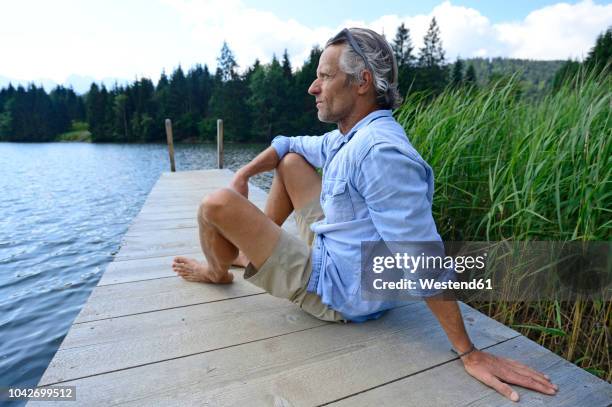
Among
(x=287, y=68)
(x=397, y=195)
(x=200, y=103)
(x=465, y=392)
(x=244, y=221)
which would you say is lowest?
(x=465, y=392)

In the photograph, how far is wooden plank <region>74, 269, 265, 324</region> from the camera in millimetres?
1684

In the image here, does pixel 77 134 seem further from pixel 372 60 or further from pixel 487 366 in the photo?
pixel 487 366

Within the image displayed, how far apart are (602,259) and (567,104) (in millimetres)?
1162

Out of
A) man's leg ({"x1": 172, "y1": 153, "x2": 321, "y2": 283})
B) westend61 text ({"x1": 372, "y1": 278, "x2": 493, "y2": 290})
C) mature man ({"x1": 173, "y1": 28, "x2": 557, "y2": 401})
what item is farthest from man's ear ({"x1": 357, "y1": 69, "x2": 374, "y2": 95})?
westend61 text ({"x1": 372, "y1": 278, "x2": 493, "y2": 290})

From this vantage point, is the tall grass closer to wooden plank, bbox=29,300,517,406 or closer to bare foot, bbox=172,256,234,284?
wooden plank, bbox=29,300,517,406

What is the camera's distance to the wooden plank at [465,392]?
1.10 m

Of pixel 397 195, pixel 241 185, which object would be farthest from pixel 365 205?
pixel 241 185

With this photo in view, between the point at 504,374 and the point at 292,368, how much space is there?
0.71 meters

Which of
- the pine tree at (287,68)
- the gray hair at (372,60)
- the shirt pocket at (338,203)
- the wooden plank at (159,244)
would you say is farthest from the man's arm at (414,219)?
the pine tree at (287,68)

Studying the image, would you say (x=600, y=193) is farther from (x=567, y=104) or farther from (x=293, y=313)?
(x=293, y=313)

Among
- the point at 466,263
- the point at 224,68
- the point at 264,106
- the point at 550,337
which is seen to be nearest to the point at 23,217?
the point at 466,263

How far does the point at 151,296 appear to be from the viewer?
1840 millimetres

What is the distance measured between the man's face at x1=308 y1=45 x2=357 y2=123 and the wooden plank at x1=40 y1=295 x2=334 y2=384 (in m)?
0.92

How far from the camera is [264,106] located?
3931 centimetres
